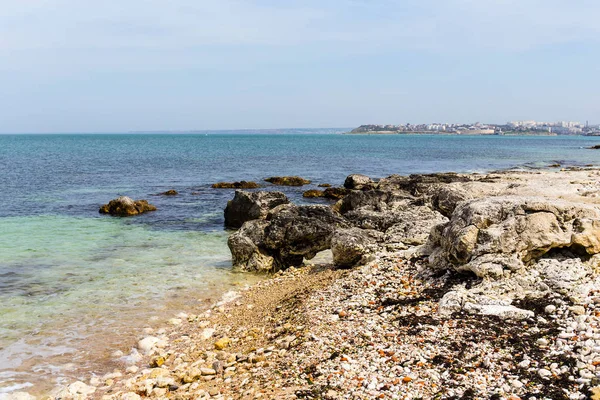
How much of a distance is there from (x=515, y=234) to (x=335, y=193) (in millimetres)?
25986

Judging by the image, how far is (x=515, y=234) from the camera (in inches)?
430

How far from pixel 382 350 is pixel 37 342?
333 inches

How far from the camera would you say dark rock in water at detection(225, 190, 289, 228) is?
24.7 metres

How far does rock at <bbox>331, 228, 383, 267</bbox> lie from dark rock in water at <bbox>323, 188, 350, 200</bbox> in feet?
70.3

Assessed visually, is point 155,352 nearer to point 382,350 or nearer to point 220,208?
point 382,350

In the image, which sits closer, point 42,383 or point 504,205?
point 42,383

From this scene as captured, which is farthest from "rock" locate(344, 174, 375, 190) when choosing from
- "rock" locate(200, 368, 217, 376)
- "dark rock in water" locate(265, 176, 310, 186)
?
"rock" locate(200, 368, 217, 376)

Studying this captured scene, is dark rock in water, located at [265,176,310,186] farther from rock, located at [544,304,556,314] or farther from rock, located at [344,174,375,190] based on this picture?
rock, located at [544,304,556,314]

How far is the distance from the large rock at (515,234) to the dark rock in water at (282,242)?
6.23 m

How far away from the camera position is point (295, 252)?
1750 centimetres

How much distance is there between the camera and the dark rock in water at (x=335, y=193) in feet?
120

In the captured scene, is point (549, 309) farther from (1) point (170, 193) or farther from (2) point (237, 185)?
(2) point (237, 185)

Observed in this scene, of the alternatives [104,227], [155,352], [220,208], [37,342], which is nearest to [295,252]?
[155,352]

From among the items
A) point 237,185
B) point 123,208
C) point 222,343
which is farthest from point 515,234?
point 237,185
